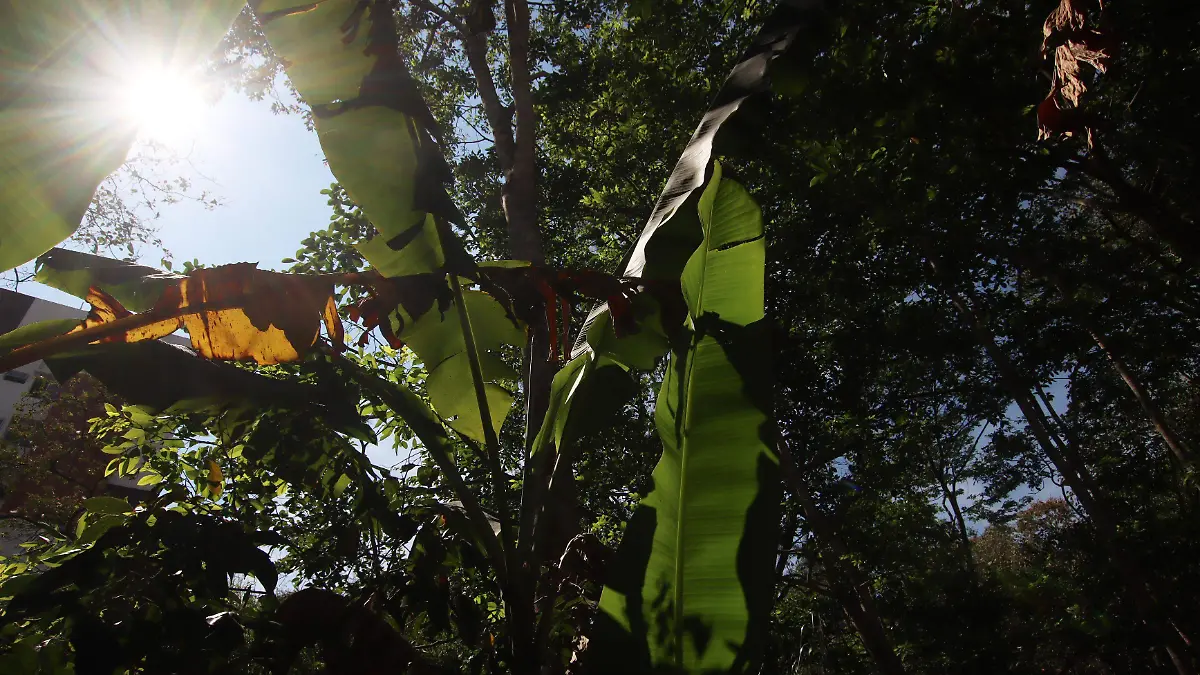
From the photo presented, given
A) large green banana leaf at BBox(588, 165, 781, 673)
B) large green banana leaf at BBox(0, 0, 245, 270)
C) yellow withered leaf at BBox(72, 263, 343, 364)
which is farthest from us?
yellow withered leaf at BBox(72, 263, 343, 364)

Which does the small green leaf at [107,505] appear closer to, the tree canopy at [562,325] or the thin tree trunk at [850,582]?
the tree canopy at [562,325]

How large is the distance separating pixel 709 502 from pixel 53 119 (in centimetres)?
164

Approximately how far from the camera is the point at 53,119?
4.25ft

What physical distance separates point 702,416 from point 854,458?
9190 millimetres

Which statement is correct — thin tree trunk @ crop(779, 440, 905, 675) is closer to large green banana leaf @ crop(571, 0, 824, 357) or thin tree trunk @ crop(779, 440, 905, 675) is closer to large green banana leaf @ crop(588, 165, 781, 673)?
large green banana leaf @ crop(571, 0, 824, 357)

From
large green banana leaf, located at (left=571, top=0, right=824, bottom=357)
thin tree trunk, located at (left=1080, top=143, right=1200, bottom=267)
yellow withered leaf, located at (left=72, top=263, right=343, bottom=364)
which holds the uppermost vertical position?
thin tree trunk, located at (left=1080, top=143, right=1200, bottom=267)

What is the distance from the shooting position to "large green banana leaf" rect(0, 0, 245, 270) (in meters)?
1.25

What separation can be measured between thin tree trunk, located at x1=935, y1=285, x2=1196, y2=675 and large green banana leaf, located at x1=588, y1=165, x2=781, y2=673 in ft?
34.4

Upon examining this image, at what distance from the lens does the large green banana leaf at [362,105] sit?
1.61m

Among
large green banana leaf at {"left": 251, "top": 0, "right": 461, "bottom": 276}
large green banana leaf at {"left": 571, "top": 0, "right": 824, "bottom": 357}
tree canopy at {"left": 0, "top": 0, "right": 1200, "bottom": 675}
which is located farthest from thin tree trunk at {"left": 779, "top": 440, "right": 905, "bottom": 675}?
large green banana leaf at {"left": 251, "top": 0, "right": 461, "bottom": 276}

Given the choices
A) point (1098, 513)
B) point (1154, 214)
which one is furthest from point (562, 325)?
point (1098, 513)

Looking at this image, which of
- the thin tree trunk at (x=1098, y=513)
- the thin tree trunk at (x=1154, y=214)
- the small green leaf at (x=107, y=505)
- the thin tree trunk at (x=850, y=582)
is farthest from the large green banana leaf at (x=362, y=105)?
the thin tree trunk at (x=1098, y=513)

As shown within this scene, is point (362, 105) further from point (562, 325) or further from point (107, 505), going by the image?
point (107, 505)

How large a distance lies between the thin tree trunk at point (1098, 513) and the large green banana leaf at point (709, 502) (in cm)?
1048
